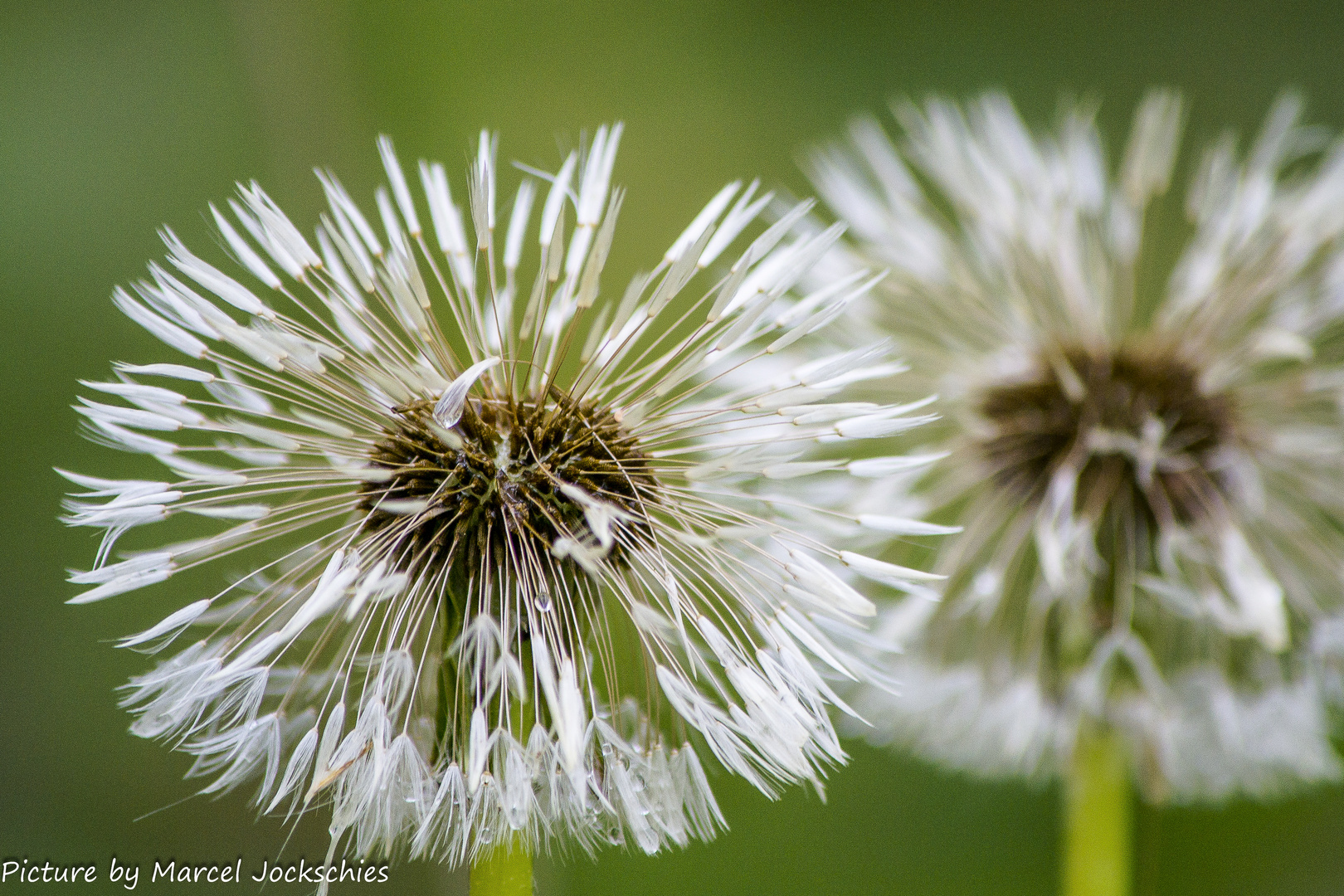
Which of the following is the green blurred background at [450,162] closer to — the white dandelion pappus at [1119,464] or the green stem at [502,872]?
the white dandelion pappus at [1119,464]

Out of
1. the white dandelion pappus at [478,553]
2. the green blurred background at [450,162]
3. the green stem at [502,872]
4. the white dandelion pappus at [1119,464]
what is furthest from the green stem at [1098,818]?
the green stem at [502,872]

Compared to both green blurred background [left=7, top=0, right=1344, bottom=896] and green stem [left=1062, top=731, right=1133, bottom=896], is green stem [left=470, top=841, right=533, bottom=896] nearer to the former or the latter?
green blurred background [left=7, top=0, right=1344, bottom=896]

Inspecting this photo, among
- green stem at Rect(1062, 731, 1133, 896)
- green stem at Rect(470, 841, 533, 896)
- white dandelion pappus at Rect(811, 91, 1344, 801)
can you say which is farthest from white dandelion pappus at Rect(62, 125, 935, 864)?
green stem at Rect(1062, 731, 1133, 896)

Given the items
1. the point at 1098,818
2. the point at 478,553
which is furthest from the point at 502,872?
the point at 1098,818

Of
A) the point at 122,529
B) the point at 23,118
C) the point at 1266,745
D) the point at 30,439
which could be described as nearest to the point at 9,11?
the point at 23,118

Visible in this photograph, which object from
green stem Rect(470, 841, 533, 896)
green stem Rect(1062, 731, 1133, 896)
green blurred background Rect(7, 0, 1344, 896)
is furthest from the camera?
green blurred background Rect(7, 0, 1344, 896)

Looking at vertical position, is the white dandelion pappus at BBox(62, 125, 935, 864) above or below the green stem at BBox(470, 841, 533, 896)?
above

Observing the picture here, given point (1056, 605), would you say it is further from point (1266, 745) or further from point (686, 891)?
point (686, 891)

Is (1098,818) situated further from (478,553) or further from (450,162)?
(450,162)
